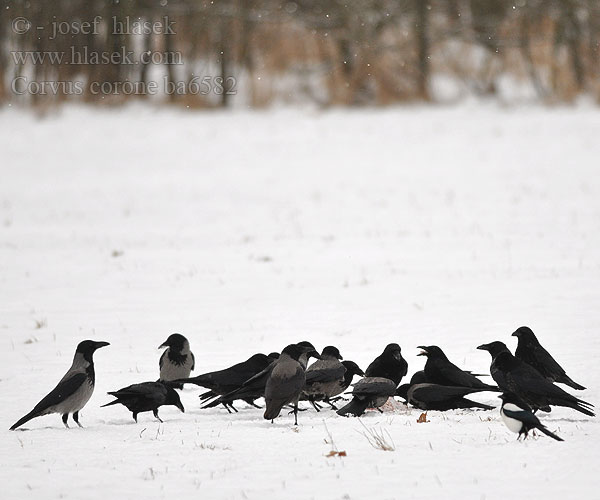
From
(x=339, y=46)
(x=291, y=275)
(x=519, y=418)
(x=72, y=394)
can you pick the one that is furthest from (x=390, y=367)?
(x=339, y=46)

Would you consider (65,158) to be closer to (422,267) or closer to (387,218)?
(387,218)

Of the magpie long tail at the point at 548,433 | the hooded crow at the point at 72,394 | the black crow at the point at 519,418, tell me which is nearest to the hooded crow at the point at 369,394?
the black crow at the point at 519,418

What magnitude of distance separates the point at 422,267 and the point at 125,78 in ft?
61.4

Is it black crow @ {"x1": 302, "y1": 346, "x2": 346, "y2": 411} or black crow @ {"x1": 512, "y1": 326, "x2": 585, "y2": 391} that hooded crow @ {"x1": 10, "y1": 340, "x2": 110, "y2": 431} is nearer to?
black crow @ {"x1": 302, "y1": 346, "x2": 346, "y2": 411}

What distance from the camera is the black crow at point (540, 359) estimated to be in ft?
23.2

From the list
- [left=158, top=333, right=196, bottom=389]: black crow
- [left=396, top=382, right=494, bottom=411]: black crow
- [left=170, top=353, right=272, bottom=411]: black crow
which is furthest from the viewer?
[left=158, top=333, right=196, bottom=389]: black crow

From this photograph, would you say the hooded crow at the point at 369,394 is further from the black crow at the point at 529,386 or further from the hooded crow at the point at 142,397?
the hooded crow at the point at 142,397

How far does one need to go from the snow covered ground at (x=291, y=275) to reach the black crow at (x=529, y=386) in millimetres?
159

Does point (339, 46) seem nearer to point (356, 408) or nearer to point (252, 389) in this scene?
point (252, 389)

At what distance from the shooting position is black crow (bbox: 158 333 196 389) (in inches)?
308

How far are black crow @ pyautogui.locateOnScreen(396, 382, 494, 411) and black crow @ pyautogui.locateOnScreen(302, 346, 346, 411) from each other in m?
0.61

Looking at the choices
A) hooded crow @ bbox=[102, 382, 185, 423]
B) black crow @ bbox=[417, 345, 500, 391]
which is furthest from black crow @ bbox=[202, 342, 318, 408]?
black crow @ bbox=[417, 345, 500, 391]

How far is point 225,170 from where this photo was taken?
846 inches

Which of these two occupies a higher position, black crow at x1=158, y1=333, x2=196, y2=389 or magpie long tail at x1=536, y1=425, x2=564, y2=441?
black crow at x1=158, y1=333, x2=196, y2=389
